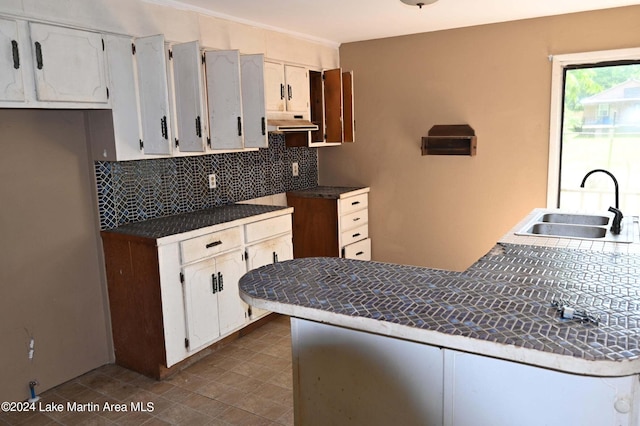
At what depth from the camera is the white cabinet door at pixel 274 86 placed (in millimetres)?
3854

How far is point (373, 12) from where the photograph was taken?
356 cm

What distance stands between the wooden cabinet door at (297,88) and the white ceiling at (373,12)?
333 mm

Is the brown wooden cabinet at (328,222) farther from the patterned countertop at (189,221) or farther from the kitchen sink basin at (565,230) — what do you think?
the kitchen sink basin at (565,230)

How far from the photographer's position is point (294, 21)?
3.76m

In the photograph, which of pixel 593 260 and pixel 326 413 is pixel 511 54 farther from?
pixel 326 413

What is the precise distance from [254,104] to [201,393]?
1.87 m

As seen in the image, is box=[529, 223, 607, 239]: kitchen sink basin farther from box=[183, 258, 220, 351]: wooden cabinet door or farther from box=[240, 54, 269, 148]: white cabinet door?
box=[183, 258, 220, 351]: wooden cabinet door

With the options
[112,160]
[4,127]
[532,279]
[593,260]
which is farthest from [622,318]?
[4,127]

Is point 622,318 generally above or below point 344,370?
above

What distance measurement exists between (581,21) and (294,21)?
218 cm

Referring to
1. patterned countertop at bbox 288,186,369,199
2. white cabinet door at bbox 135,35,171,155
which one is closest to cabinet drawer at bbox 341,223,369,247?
patterned countertop at bbox 288,186,369,199

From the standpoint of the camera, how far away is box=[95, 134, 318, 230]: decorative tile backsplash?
10.1 feet

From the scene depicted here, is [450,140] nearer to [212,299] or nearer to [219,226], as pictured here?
[219,226]

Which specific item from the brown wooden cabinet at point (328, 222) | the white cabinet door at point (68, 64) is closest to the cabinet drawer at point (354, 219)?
the brown wooden cabinet at point (328, 222)
